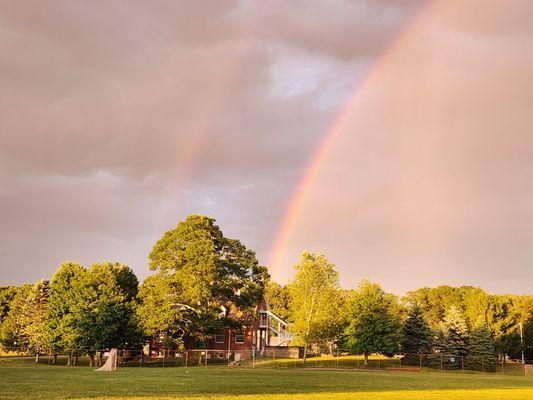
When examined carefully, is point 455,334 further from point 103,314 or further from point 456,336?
point 103,314

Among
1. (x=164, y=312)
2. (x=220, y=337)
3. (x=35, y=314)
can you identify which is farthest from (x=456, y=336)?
(x=35, y=314)

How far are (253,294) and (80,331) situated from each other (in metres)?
18.8

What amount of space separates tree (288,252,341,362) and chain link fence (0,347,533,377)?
129 inches

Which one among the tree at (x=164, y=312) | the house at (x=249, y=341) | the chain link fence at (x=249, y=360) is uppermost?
the tree at (x=164, y=312)

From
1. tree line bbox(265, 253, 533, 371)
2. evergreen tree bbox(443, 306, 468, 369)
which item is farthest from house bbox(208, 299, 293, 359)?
evergreen tree bbox(443, 306, 468, 369)

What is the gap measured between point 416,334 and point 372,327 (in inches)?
441

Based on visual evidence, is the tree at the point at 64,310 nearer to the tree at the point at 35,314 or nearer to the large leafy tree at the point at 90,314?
the large leafy tree at the point at 90,314

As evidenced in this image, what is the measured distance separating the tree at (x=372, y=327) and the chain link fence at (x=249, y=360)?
2.01 m

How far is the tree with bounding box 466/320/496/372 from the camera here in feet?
234

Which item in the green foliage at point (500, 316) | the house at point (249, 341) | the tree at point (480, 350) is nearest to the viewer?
the house at point (249, 341)

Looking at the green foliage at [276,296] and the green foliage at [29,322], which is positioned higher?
the green foliage at [276,296]

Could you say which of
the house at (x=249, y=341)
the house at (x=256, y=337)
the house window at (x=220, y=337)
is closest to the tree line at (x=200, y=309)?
the house at (x=249, y=341)

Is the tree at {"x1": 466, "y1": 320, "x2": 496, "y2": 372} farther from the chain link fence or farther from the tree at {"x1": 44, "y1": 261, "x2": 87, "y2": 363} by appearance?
the tree at {"x1": 44, "y1": 261, "x2": 87, "y2": 363}

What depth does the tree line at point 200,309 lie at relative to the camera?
Result: 55.4 metres
